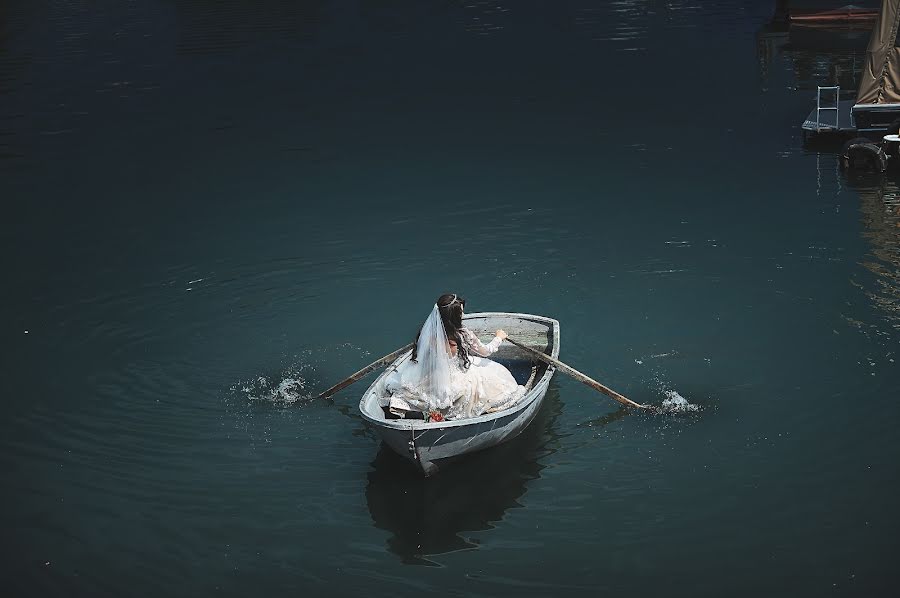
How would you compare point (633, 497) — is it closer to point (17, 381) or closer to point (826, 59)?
point (17, 381)

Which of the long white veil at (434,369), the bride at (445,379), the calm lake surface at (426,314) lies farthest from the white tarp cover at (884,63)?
the long white veil at (434,369)

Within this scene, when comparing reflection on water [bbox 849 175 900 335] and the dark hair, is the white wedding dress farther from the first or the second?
reflection on water [bbox 849 175 900 335]

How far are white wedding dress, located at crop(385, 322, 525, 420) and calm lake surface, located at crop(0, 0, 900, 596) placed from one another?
2.69 feet

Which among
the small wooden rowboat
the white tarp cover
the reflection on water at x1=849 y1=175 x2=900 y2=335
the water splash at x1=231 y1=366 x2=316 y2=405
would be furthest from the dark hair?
the white tarp cover

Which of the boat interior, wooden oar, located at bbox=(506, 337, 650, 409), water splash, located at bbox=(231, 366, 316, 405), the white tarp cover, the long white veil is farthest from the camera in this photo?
the white tarp cover

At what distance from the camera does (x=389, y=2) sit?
62.8m

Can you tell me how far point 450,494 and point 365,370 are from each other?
261 cm

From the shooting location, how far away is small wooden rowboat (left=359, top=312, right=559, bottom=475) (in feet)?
42.0

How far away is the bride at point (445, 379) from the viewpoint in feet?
45.0

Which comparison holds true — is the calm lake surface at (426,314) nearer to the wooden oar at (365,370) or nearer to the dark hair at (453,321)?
the wooden oar at (365,370)

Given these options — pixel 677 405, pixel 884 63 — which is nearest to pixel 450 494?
pixel 677 405

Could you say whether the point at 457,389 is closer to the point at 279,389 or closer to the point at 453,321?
the point at 453,321

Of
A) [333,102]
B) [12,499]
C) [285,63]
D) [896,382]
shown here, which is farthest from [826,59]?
[12,499]

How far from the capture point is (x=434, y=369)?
13742mm
